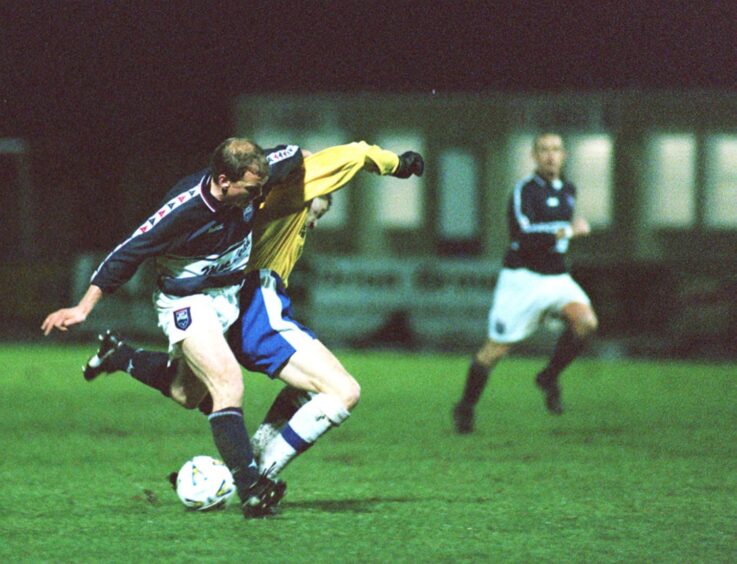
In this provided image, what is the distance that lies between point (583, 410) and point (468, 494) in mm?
4660

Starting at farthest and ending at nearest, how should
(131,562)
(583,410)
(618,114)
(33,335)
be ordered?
(618,114) < (33,335) < (583,410) < (131,562)

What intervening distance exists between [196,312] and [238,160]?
2.51ft

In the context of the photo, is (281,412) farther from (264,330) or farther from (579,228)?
(579,228)

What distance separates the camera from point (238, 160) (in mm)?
6422

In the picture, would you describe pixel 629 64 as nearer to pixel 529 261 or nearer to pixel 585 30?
pixel 585 30

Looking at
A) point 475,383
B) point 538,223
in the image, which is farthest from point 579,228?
point 475,383

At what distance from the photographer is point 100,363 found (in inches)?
327

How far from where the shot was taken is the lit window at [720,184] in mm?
23688

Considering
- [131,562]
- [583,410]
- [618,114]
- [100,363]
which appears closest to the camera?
[131,562]

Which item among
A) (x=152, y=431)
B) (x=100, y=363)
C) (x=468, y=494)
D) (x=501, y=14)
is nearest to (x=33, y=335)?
(x=501, y=14)

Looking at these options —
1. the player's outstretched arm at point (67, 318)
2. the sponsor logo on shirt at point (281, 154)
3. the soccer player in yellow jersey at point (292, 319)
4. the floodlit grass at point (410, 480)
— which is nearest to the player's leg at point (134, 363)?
the floodlit grass at point (410, 480)

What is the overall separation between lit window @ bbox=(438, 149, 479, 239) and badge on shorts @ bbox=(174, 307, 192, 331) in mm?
17853

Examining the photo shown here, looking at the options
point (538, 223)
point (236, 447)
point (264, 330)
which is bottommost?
point (236, 447)

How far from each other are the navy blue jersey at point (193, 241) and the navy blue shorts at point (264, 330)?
20 cm
